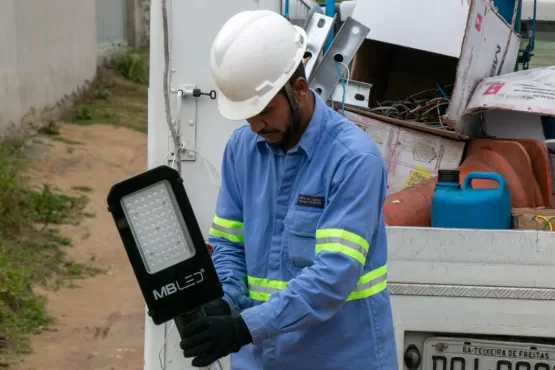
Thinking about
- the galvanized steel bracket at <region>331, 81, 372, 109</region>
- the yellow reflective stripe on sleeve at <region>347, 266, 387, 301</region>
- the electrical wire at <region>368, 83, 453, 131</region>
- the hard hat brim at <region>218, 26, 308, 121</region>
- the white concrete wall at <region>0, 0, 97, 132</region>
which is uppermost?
the hard hat brim at <region>218, 26, 308, 121</region>

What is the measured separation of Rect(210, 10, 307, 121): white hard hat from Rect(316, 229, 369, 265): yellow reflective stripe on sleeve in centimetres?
32

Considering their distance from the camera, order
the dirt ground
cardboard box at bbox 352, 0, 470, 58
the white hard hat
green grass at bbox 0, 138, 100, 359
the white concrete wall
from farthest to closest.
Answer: the white concrete wall
green grass at bbox 0, 138, 100, 359
the dirt ground
cardboard box at bbox 352, 0, 470, 58
the white hard hat

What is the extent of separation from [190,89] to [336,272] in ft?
3.47

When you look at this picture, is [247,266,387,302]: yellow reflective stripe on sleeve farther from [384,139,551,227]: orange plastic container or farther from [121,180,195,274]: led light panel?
[384,139,551,227]: orange plastic container

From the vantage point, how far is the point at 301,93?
242 cm

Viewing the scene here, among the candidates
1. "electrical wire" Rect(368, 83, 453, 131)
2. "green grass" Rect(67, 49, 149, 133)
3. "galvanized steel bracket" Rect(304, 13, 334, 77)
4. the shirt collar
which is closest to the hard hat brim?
the shirt collar

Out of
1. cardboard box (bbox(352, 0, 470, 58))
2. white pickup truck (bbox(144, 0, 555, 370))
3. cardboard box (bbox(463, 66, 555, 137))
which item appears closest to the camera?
white pickup truck (bbox(144, 0, 555, 370))

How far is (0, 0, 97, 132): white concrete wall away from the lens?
9.17 meters

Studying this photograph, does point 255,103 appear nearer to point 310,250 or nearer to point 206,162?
point 310,250

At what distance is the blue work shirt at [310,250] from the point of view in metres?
2.28

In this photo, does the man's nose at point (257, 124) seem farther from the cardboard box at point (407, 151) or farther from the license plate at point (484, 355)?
the cardboard box at point (407, 151)

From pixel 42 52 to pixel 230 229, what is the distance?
8.15m

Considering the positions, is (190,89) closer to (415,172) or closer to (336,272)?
(415,172)

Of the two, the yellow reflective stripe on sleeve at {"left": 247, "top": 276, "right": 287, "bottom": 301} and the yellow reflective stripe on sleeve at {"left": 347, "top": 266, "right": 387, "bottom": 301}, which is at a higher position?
the yellow reflective stripe on sleeve at {"left": 347, "top": 266, "right": 387, "bottom": 301}
